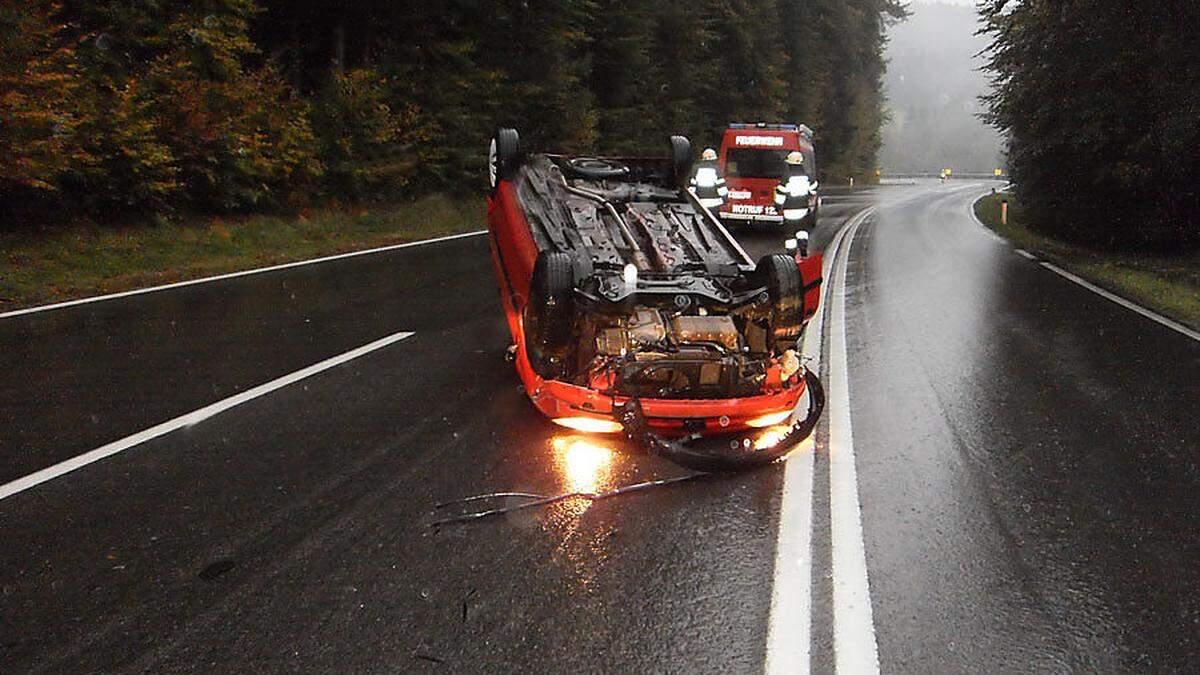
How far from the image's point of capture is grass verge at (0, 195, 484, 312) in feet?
36.0

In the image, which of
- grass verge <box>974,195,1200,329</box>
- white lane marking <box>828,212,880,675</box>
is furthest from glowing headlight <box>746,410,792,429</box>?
grass verge <box>974,195,1200,329</box>

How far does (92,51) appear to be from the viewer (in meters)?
14.7

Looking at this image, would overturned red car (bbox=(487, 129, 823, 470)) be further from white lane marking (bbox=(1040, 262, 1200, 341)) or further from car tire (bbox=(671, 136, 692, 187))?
white lane marking (bbox=(1040, 262, 1200, 341))

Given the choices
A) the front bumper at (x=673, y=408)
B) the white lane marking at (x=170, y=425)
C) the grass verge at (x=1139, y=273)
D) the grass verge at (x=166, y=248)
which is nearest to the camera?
the white lane marking at (x=170, y=425)

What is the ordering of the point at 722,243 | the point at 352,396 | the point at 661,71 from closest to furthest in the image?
the point at 352,396, the point at 722,243, the point at 661,71

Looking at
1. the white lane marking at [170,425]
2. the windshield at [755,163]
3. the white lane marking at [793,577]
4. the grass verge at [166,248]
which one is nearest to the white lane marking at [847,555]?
the white lane marking at [793,577]

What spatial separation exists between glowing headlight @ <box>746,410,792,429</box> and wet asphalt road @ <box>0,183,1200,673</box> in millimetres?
316

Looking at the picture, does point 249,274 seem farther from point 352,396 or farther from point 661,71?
point 661,71

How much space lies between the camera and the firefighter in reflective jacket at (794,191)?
63.4 ft

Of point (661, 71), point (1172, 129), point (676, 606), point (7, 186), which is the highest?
point (661, 71)

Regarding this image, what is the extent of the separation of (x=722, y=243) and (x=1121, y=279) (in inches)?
373

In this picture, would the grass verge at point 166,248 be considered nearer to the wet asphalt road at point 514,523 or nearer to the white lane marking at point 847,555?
the wet asphalt road at point 514,523

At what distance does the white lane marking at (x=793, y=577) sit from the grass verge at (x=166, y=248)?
880cm

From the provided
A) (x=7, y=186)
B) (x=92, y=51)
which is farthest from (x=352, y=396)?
(x=92, y=51)
